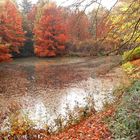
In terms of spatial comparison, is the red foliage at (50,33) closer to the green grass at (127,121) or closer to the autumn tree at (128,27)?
the green grass at (127,121)

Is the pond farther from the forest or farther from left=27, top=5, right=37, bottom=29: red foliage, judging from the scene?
left=27, top=5, right=37, bottom=29: red foliage

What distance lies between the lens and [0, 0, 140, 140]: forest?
5.47m

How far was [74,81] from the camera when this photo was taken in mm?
22766

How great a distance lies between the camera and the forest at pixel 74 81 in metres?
5.47

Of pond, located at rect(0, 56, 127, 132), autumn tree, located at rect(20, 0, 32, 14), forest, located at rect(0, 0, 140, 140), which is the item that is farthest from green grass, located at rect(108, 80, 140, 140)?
autumn tree, located at rect(20, 0, 32, 14)

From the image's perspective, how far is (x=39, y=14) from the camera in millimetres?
47969

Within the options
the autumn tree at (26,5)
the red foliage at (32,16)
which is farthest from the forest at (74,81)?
the autumn tree at (26,5)

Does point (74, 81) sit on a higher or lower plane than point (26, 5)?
lower

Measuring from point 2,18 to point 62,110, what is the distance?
84.7 feet

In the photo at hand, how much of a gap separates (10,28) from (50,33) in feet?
19.7

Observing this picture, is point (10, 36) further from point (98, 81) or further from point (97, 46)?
point (97, 46)

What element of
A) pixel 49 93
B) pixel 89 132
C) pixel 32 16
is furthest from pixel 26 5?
pixel 89 132

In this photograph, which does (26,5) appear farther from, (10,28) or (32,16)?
(10,28)

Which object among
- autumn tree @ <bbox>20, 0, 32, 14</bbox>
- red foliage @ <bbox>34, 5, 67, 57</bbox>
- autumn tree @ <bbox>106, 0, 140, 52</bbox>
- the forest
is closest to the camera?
autumn tree @ <bbox>106, 0, 140, 52</bbox>
